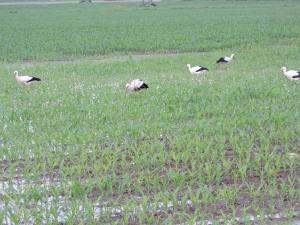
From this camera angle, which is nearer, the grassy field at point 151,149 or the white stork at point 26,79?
the grassy field at point 151,149

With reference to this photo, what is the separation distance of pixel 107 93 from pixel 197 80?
8.18 feet

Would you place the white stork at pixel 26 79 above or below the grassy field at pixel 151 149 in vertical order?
below

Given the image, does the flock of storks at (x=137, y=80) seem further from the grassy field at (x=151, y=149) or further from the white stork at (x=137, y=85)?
the grassy field at (x=151, y=149)

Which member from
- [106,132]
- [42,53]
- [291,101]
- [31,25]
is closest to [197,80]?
[291,101]

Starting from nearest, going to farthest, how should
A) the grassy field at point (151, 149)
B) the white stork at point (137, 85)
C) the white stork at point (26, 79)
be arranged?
the grassy field at point (151, 149)
the white stork at point (137, 85)
the white stork at point (26, 79)

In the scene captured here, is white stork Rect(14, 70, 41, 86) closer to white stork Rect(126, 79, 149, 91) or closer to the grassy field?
the grassy field

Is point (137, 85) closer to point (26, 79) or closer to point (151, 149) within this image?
point (26, 79)

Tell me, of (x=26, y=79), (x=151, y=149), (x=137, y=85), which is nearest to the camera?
(x=151, y=149)

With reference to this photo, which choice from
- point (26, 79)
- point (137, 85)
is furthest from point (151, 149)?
point (26, 79)

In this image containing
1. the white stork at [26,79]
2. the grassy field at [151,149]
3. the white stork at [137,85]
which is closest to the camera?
the grassy field at [151,149]

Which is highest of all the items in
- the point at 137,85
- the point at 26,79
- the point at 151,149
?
the point at 151,149

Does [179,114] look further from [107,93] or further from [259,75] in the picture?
[259,75]

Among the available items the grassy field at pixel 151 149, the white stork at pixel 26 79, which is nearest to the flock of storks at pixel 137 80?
the white stork at pixel 26 79

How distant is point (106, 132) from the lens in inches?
322
